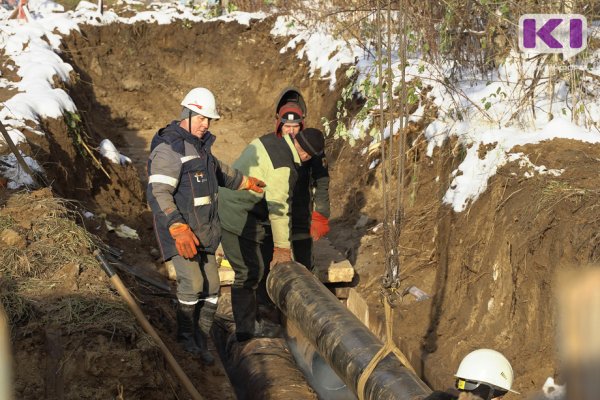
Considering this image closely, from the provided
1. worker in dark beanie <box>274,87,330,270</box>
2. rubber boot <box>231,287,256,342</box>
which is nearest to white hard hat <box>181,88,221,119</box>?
worker in dark beanie <box>274,87,330,270</box>

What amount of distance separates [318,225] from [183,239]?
6.73ft

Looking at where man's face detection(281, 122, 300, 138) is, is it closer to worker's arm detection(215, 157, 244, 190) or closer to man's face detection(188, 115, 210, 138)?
worker's arm detection(215, 157, 244, 190)

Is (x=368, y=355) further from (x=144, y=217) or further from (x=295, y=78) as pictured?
(x=295, y=78)

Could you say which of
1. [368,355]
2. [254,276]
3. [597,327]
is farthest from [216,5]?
[597,327]

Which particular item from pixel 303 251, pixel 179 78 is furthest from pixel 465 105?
pixel 179 78

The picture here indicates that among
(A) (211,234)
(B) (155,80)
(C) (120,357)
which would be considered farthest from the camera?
(B) (155,80)

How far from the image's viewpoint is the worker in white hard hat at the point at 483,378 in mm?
3205

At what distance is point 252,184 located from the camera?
6.04 meters

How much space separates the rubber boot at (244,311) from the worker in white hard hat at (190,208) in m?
0.54

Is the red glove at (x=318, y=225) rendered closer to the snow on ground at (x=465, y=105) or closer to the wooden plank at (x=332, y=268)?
the wooden plank at (x=332, y=268)

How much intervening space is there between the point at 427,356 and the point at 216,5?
45.5ft

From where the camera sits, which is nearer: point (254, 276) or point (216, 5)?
point (254, 276)

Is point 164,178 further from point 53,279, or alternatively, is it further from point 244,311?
point 244,311

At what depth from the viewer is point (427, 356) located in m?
6.45
